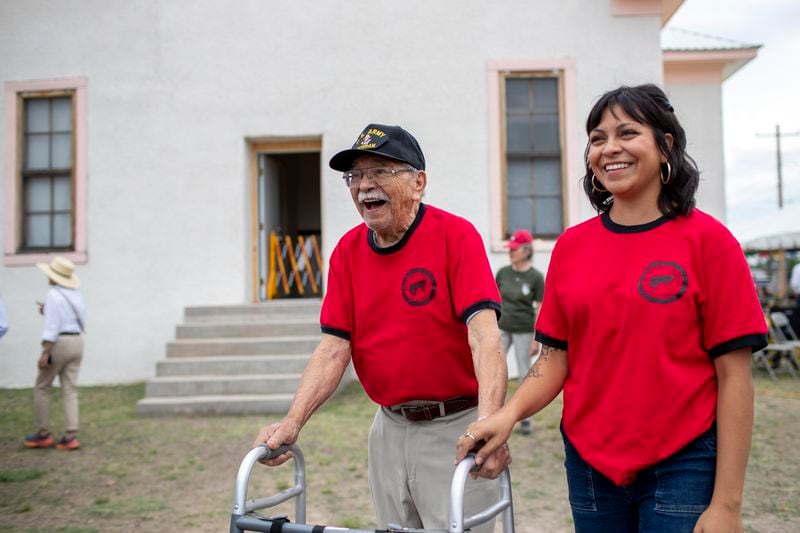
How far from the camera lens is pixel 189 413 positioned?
26.4 ft

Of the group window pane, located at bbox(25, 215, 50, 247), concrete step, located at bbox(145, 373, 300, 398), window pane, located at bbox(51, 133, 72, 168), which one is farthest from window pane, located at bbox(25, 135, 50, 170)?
concrete step, located at bbox(145, 373, 300, 398)

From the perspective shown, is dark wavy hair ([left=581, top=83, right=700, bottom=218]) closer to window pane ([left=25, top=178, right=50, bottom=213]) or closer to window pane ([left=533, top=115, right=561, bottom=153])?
window pane ([left=533, top=115, right=561, bottom=153])

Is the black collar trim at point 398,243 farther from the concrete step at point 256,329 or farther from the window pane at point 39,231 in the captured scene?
the window pane at point 39,231

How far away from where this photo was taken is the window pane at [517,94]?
9875 mm

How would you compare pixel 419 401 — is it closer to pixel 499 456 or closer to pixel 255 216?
pixel 499 456

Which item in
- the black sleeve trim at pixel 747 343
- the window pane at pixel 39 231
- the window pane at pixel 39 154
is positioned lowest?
the black sleeve trim at pixel 747 343

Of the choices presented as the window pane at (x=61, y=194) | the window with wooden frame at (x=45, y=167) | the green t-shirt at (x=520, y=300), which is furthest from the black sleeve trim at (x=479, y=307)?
the window pane at (x=61, y=194)

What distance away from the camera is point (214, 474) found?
5.89 meters

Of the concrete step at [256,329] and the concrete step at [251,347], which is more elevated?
the concrete step at [256,329]

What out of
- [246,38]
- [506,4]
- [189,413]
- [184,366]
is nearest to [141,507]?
[189,413]

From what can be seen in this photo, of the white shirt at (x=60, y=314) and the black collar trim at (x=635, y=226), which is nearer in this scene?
the black collar trim at (x=635, y=226)

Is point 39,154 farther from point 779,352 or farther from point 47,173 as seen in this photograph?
Result: point 779,352

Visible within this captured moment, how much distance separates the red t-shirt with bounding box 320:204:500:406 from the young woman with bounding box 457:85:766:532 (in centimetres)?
43

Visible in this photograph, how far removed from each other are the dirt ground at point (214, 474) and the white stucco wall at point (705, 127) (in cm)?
439
